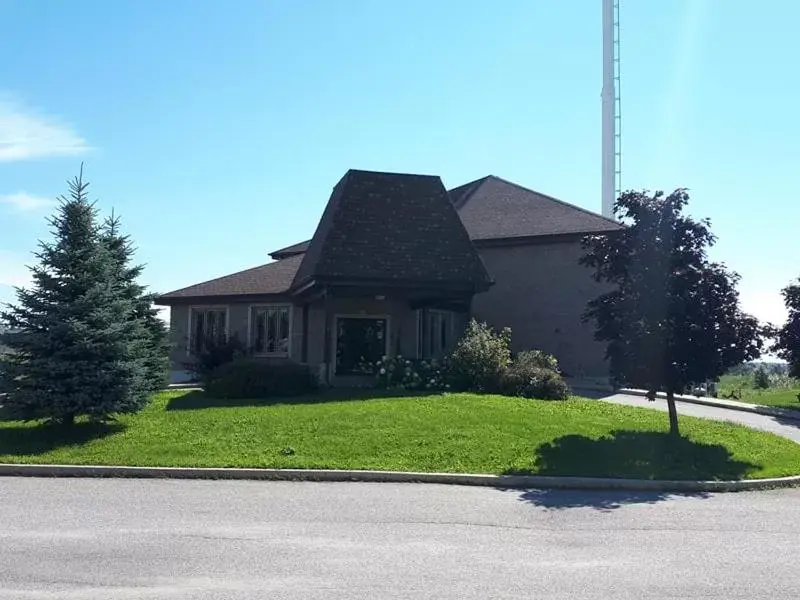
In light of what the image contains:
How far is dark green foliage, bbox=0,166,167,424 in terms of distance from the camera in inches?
583

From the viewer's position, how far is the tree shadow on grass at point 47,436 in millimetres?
13781

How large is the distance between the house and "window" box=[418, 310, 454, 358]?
1.8 inches

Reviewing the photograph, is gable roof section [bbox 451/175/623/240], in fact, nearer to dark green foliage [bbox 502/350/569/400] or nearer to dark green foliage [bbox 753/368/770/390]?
dark green foliage [bbox 502/350/569/400]

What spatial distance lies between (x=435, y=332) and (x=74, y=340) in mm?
13856

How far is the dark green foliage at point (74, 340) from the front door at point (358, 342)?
8.81 metres

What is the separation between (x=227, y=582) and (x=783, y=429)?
16919 millimetres

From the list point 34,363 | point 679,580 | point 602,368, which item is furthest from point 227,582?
point 602,368

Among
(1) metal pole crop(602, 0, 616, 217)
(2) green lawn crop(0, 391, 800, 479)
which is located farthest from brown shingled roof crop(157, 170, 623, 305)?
(1) metal pole crop(602, 0, 616, 217)

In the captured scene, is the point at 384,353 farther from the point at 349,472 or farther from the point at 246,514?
the point at 246,514

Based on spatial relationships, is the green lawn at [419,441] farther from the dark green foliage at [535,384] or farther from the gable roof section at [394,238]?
the gable roof section at [394,238]

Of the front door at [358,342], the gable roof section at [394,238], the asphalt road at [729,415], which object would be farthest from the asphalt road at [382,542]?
the front door at [358,342]

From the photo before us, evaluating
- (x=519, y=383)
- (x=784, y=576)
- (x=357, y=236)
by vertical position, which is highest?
(x=357, y=236)

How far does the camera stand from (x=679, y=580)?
673 cm

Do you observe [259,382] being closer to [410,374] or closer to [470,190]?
[410,374]
